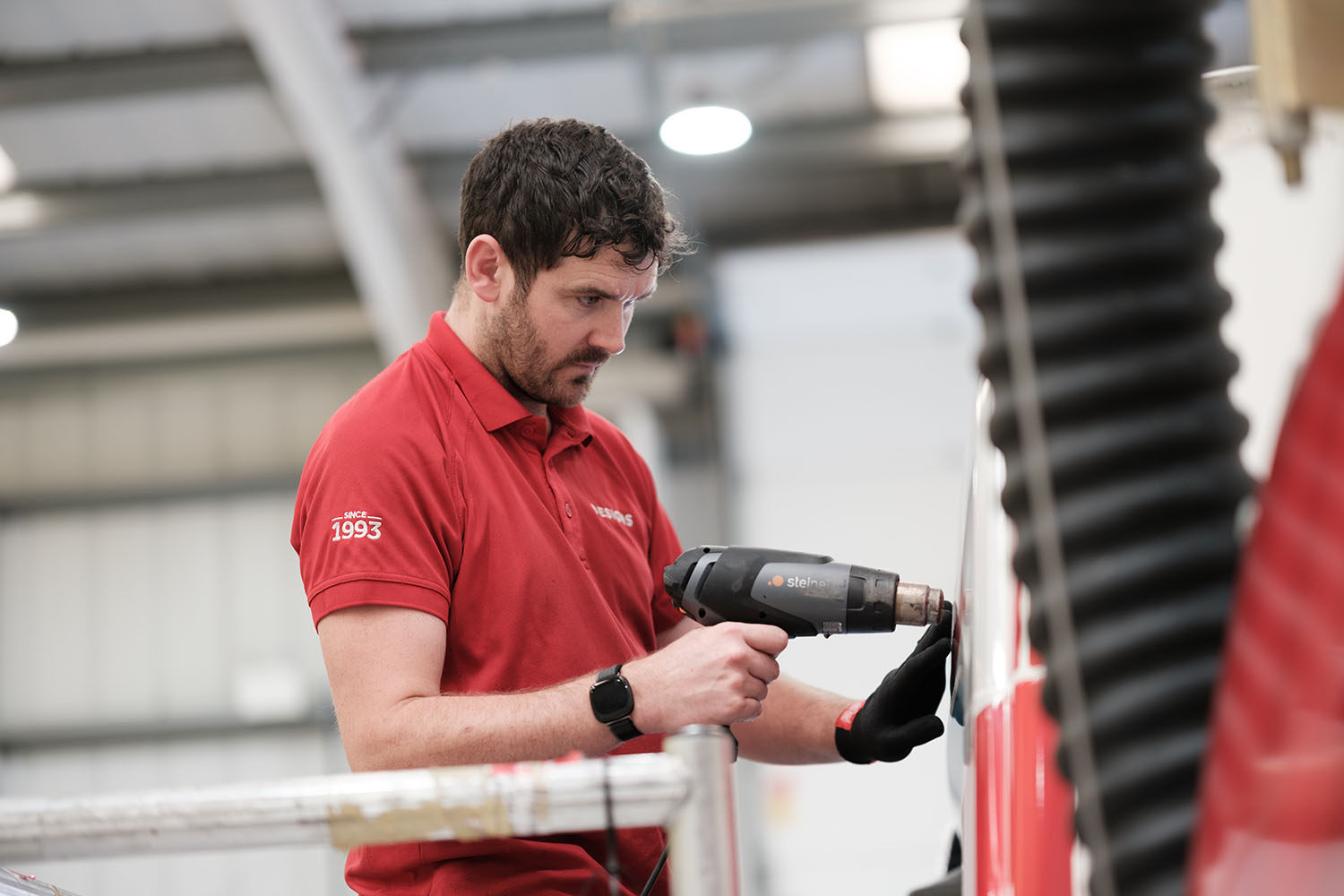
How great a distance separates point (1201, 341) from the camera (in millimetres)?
799

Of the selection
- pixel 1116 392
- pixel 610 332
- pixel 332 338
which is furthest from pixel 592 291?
pixel 332 338

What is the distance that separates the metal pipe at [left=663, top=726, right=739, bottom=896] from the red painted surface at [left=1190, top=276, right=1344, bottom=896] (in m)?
0.42

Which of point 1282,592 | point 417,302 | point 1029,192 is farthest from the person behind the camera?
point 417,302

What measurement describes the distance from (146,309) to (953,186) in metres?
6.18

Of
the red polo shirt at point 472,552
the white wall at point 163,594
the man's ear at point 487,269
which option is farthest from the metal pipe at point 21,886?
the white wall at point 163,594

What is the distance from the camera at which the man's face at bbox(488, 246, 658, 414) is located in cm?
206

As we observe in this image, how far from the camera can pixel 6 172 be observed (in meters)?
7.82

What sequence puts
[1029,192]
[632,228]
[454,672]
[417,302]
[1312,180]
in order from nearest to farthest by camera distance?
[1029,192]
[1312,180]
[454,672]
[632,228]
[417,302]

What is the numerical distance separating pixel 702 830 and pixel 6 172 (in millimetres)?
8289

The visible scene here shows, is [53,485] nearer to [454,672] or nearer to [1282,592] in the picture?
[454,672]

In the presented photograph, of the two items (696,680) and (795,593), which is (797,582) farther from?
(696,680)

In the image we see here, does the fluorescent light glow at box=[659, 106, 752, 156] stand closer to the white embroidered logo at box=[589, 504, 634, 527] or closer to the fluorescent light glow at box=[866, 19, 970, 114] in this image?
the fluorescent light glow at box=[866, 19, 970, 114]

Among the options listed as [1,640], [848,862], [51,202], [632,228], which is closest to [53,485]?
[1,640]

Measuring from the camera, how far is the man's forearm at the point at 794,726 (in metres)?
2.09
